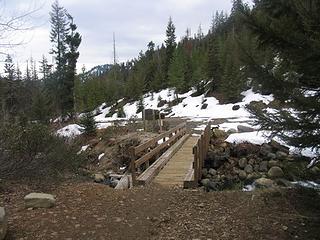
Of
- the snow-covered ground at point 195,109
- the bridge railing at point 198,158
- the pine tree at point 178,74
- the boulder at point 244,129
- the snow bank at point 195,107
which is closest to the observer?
the bridge railing at point 198,158

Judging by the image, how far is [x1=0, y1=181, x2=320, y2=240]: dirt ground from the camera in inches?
210

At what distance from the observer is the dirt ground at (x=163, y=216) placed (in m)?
5.33

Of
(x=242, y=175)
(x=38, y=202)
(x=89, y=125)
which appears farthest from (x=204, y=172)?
(x=89, y=125)

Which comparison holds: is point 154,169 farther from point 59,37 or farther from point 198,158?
point 59,37

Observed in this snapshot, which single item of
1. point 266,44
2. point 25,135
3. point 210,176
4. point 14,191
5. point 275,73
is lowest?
point 210,176

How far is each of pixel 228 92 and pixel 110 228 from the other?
42.3 metres

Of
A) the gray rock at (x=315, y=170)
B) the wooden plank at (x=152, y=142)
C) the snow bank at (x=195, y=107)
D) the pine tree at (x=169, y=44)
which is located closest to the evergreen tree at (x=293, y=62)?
the gray rock at (x=315, y=170)

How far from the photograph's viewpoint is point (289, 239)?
5129 millimetres

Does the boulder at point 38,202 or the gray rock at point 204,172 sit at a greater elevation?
the boulder at point 38,202

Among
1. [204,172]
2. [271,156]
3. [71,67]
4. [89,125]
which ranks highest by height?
[71,67]

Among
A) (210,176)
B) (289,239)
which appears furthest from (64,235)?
(210,176)

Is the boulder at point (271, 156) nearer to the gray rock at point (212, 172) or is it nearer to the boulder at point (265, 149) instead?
the boulder at point (265, 149)

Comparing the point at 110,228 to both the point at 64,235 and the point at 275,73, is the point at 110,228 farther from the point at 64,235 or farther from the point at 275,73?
the point at 275,73

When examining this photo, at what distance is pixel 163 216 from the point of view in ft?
21.0
